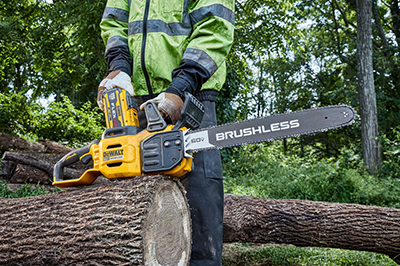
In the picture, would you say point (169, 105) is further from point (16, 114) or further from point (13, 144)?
point (16, 114)

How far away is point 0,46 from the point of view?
333 inches

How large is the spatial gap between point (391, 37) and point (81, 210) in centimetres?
1418

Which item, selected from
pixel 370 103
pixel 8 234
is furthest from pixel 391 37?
pixel 8 234

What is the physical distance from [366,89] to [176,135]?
9073 millimetres

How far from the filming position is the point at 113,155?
6.17ft

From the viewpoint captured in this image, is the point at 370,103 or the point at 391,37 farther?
the point at 391,37

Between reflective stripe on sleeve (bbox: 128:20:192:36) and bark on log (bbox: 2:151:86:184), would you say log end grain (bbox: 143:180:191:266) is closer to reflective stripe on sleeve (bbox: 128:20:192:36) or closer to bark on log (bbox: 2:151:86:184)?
reflective stripe on sleeve (bbox: 128:20:192:36)

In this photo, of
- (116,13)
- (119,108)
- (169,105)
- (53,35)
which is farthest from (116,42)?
(53,35)

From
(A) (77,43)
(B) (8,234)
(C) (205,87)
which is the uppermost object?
(A) (77,43)

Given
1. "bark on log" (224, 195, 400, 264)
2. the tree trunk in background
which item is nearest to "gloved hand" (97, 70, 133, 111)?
"bark on log" (224, 195, 400, 264)

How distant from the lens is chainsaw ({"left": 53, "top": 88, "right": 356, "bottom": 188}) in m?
1.72

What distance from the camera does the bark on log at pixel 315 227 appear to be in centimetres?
342

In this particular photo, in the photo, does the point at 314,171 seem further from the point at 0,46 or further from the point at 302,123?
the point at 0,46

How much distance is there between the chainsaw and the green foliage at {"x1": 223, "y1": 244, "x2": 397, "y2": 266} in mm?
2225
